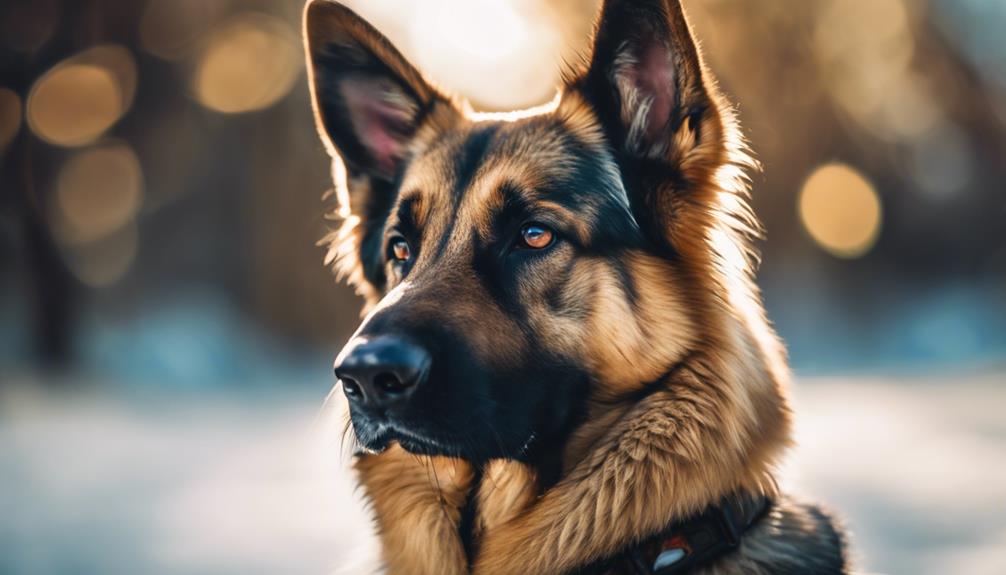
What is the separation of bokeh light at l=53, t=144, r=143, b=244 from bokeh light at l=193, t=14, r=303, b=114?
2.10 meters

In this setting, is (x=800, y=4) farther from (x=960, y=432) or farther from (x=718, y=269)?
(x=718, y=269)

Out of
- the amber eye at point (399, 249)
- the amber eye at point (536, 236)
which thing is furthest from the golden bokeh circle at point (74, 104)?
the amber eye at point (536, 236)

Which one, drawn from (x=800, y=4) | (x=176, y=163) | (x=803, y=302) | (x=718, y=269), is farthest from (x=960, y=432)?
(x=176, y=163)

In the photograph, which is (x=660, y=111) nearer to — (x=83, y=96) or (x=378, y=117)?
(x=378, y=117)

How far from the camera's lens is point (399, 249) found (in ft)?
11.3

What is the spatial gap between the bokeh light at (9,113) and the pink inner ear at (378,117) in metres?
12.9

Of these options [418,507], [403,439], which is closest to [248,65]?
[418,507]

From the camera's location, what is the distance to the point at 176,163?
19.5 m

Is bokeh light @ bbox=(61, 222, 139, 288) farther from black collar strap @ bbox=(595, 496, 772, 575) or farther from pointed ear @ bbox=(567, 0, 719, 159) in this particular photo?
black collar strap @ bbox=(595, 496, 772, 575)

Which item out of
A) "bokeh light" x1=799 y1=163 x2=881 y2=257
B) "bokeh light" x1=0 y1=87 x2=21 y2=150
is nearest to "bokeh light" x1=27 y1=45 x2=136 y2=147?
"bokeh light" x1=0 y1=87 x2=21 y2=150

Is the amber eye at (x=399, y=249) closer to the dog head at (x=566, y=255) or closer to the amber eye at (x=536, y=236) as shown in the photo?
the dog head at (x=566, y=255)

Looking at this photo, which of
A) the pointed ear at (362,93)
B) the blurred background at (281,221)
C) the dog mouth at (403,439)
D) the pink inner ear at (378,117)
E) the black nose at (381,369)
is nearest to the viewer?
the black nose at (381,369)

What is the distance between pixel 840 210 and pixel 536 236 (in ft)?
68.4

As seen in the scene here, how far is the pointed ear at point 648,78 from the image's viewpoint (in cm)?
288
